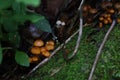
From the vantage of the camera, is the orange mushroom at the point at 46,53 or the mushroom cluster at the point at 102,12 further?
the mushroom cluster at the point at 102,12

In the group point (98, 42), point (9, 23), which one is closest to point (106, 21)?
point (98, 42)

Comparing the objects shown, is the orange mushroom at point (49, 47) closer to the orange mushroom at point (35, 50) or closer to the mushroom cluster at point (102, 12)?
the orange mushroom at point (35, 50)

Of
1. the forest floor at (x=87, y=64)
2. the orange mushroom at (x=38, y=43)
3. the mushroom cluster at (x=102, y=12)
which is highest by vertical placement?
the mushroom cluster at (x=102, y=12)

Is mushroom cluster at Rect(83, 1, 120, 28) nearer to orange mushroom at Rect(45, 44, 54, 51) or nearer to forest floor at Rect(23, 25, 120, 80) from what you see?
forest floor at Rect(23, 25, 120, 80)

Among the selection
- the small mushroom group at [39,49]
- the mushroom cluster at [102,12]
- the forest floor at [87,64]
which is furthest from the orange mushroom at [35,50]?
the mushroom cluster at [102,12]

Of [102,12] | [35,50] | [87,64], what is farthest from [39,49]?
[102,12]

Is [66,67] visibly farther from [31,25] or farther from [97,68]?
[31,25]
